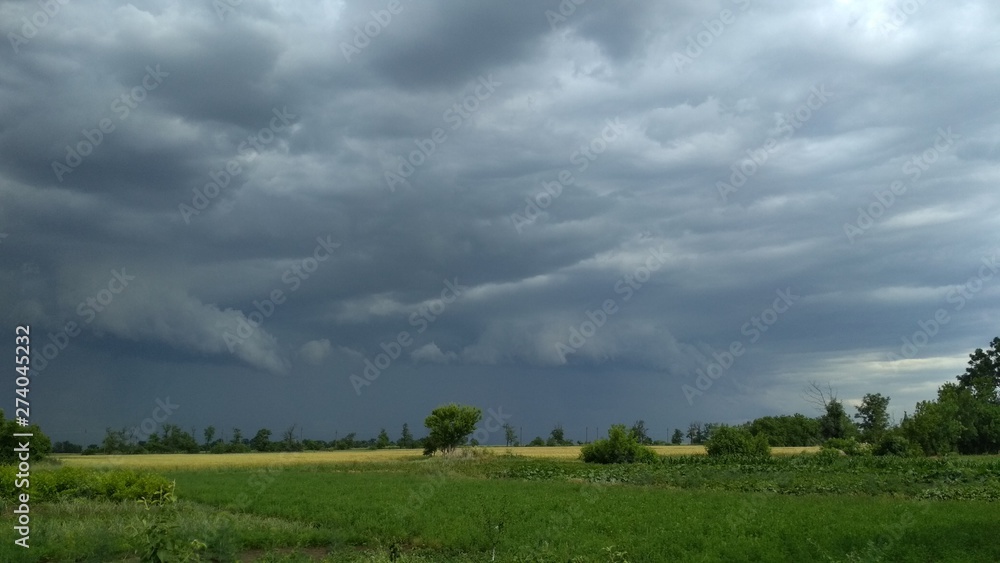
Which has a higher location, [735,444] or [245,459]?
[735,444]

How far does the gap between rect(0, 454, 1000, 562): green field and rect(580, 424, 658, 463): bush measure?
93.4ft

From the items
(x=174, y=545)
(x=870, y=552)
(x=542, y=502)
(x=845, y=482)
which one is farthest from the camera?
(x=845, y=482)

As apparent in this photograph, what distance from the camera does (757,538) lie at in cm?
1916

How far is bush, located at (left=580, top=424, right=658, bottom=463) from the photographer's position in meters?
67.1

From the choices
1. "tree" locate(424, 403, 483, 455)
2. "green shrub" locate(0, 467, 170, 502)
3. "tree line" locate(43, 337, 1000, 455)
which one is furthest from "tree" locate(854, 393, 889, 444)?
"green shrub" locate(0, 467, 170, 502)

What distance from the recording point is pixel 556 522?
22.7m

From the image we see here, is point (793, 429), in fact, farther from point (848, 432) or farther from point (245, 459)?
point (245, 459)

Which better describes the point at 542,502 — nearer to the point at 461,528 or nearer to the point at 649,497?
the point at 649,497

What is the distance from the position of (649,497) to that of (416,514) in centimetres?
1090

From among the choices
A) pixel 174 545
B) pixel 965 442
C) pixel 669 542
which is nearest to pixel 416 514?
pixel 669 542

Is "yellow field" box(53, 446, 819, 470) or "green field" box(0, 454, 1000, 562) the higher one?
"green field" box(0, 454, 1000, 562)

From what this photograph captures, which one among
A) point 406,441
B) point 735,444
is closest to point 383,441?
point 406,441

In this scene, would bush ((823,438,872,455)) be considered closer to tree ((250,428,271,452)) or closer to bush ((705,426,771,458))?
bush ((705,426,771,458))

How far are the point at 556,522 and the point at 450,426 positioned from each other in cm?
6093
